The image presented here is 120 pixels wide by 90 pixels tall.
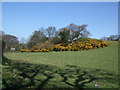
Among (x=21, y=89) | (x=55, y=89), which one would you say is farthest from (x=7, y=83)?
(x=55, y=89)

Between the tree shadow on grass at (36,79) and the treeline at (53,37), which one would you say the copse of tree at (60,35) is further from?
the tree shadow on grass at (36,79)

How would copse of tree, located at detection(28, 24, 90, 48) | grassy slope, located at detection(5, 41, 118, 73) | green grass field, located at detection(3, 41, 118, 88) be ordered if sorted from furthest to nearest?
copse of tree, located at detection(28, 24, 90, 48) < grassy slope, located at detection(5, 41, 118, 73) < green grass field, located at detection(3, 41, 118, 88)

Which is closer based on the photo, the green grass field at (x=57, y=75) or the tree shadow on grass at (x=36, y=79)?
the tree shadow on grass at (x=36, y=79)

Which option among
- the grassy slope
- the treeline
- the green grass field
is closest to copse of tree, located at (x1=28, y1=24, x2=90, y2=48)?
the treeline

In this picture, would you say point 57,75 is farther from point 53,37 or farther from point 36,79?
point 53,37

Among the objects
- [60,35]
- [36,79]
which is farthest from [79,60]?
[60,35]

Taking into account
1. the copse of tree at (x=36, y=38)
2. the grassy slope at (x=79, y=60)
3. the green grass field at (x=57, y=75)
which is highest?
the copse of tree at (x=36, y=38)

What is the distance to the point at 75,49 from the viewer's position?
2141cm

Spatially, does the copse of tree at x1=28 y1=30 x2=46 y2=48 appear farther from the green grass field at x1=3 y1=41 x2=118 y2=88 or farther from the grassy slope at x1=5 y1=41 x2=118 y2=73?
the green grass field at x1=3 y1=41 x2=118 y2=88

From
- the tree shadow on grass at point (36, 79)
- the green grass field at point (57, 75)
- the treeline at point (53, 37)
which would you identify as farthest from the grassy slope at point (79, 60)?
the treeline at point (53, 37)

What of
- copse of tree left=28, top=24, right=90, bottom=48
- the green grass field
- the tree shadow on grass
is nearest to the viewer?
the tree shadow on grass

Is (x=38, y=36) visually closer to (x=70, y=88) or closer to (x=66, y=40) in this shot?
(x=66, y=40)

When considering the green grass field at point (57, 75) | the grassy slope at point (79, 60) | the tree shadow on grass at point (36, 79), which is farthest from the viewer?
the grassy slope at point (79, 60)

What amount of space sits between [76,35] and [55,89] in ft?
93.2
